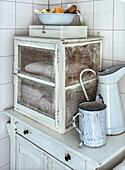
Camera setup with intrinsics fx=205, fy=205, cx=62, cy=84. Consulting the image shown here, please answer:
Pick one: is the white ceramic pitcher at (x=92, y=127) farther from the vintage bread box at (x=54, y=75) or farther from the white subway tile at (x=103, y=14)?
the white subway tile at (x=103, y=14)

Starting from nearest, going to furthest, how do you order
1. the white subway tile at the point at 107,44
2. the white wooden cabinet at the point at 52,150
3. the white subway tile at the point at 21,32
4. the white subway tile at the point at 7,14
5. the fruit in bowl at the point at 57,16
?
the white wooden cabinet at the point at 52,150 < the fruit in bowl at the point at 57,16 < the white subway tile at the point at 107,44 < the white subway tile at the point at 7,14 < the white subway tile at the point at 21,32

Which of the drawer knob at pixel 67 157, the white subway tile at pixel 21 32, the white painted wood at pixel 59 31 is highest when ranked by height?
the white subway tile at pixel 21 32

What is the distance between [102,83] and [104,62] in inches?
10.9

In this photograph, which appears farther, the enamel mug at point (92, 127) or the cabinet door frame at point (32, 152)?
the cabinet door frame at point (32, 152)

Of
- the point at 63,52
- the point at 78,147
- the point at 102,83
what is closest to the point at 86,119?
the point at 78,147

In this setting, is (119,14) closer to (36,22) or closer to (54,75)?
(54,75)

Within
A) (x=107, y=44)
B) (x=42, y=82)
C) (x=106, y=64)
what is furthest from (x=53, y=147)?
(x=107, y=44)

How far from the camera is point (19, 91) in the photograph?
64.6 inches

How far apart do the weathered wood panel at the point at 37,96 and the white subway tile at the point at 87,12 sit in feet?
2.04

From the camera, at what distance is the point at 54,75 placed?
129 centimetres

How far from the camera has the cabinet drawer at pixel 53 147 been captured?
1.17 m

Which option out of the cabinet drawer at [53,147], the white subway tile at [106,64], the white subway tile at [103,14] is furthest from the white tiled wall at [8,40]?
the white subway tile at [106,64]

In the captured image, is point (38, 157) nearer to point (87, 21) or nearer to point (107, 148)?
point (107, 148)

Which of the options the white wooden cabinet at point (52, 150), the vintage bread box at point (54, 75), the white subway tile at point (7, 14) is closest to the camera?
the white wooden cabinet at point (52, 150)
